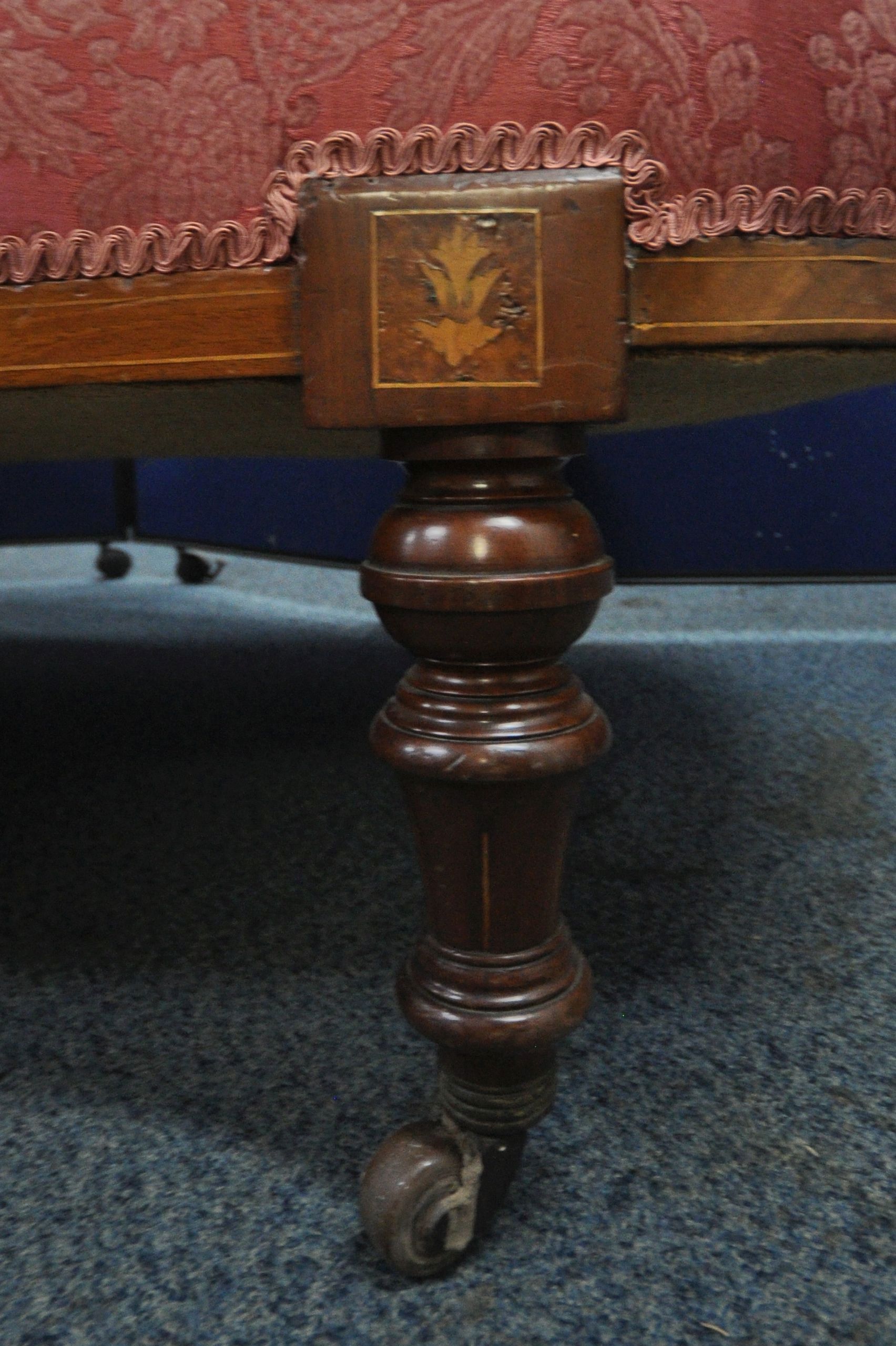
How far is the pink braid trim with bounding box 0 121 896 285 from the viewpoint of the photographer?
1.12ft

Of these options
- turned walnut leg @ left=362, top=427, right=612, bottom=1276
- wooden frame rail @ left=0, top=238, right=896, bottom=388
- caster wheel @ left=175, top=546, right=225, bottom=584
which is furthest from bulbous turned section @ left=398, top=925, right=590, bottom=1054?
caster wheel @ left=175, top=546, right=225, bottom=584

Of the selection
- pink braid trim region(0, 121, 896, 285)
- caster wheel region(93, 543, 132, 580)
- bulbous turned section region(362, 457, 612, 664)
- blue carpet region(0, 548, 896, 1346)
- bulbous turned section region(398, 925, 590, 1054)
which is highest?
pink braid trim region(0, 121, 896, 285)

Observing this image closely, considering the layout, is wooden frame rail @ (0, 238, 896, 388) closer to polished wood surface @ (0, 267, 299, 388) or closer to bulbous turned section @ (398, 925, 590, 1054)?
polished wood surface @ (0, 267, 299, 388)

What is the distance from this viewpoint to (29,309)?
15.0 inches

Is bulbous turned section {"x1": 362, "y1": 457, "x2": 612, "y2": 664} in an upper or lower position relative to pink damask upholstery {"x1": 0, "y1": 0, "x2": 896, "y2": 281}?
lower

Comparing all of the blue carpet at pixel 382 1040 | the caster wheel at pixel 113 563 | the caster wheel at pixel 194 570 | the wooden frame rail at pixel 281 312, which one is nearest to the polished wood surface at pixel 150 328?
the wooden frame rail at pixel 281 312

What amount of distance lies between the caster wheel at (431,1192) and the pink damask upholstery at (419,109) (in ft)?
1.08

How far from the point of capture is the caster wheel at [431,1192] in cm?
40

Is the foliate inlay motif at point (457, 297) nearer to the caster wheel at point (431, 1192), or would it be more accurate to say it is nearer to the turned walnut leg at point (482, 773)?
the turned walnut leg at point (482, 773)

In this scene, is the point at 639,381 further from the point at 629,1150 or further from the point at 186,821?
the point at 186,821

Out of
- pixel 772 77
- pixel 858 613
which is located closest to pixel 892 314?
pixel 772 77

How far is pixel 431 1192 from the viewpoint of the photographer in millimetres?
405

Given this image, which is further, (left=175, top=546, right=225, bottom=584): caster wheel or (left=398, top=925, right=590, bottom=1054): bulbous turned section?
(left=175, top=546, right=225, bottom=584): caster wheel

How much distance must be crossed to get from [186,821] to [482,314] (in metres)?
0.57
